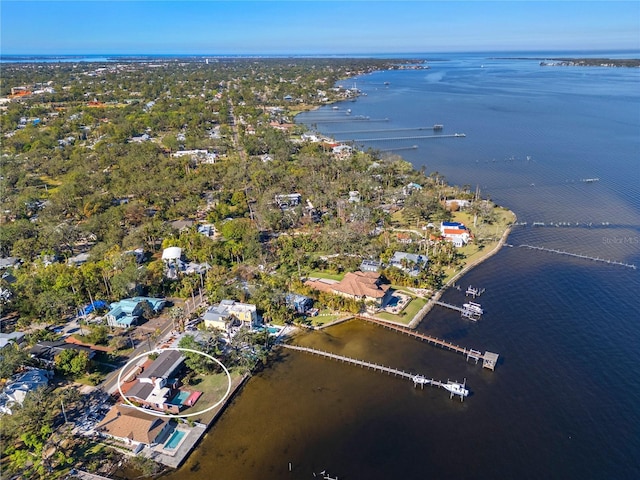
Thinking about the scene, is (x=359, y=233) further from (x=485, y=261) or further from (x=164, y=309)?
(x=164, y=309)

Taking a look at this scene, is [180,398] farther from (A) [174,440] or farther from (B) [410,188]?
(B) [410,188]

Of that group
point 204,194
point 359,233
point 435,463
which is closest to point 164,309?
point 359,233

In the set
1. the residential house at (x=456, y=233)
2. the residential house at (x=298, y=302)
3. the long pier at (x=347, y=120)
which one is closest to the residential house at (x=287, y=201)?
the residential house at (x=456, y=233)

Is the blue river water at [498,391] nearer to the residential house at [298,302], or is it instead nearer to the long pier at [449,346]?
the long pier at [449,346]

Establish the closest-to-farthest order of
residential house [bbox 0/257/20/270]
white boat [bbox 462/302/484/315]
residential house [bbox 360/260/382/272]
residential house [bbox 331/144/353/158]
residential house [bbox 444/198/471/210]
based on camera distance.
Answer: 1. white boat [bbox 462/302/484/315]
2. residential house [bbox 360/260/382/272]
3. residential house [bbox 0/257/20/270]
4. residential house [bbox 444/198/471/210]
5. residential house [bbox 331/144/353/158]

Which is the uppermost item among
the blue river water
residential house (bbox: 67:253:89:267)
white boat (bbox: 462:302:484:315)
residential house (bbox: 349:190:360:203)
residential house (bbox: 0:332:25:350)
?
residential house (bbox: 349:190:360:203)

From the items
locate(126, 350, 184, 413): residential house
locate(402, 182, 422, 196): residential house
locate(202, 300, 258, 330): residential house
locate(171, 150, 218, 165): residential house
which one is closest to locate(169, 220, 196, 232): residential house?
locate(202, 300, 258, 330): residential house

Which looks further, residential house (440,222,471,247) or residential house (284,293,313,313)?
residential house (440,222,471,247)

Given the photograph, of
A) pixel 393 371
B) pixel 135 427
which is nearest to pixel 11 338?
pixel 135 427

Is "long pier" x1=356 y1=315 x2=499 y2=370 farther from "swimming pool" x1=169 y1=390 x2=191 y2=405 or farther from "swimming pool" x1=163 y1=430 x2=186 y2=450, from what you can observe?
"swimming pool" x1=163 y1=430 x2=186 y2=450
